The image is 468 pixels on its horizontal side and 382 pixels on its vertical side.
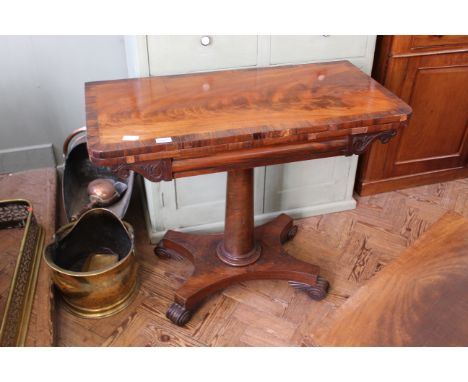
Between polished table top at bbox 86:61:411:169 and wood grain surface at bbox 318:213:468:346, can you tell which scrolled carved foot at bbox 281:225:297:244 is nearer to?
polished table top at bbox 86:61:411:169

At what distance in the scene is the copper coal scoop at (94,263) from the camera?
1.70m

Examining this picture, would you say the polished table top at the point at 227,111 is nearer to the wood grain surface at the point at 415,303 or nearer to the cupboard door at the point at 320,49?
the cupboard door at the point at 320,49

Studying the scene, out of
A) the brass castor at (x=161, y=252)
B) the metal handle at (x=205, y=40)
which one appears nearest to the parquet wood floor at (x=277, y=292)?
the brass castor at (x=161, y=252)

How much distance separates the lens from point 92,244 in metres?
1.99

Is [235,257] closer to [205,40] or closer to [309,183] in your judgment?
[309,183]

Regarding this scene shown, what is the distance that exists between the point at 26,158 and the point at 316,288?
1.60 m

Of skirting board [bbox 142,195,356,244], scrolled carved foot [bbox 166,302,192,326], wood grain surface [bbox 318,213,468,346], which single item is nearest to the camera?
wood grain surface [bbox 318,213,468,346]

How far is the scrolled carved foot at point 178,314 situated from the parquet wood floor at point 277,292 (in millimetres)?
30

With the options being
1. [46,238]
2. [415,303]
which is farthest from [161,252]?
[415,303]

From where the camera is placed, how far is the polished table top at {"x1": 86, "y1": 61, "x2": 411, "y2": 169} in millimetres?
1297

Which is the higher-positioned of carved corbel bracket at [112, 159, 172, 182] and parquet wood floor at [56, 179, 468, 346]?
carved corbel bracket at [112, 159, 172, 182]

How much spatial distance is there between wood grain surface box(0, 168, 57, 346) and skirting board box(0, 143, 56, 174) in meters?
0.04

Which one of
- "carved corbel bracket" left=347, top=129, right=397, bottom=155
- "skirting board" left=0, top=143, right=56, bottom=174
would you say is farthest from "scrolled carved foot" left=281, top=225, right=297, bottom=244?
"skirting board" left=0, top=143, right=56, bottom=174

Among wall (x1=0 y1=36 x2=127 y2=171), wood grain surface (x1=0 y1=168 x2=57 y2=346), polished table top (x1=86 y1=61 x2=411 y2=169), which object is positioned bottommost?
wood grain surface (x1=0 y1=168 x2=57 y2=346)
